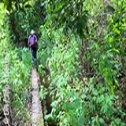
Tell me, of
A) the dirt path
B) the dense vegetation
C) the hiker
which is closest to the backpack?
the hiker

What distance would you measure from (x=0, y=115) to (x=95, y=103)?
3682mm

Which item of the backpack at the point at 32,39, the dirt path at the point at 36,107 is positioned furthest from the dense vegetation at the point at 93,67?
the backpack at the point at 32,39

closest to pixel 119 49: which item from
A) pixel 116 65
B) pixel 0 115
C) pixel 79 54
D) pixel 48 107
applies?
pixel 116 65

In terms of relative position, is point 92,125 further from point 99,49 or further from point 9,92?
point 9,92

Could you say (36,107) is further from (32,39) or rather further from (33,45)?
(32,39)

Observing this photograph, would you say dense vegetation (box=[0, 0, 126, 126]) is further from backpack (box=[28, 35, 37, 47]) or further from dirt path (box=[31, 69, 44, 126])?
backpack (box=[28, 35, 37, 47])

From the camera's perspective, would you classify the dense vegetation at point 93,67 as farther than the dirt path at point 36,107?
No

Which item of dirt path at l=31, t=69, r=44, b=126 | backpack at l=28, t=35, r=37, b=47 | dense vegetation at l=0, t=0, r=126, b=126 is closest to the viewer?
dense vegetation at l=0, t=0, r=126, b=126

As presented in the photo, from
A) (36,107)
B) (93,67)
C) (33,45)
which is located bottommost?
(36,107)

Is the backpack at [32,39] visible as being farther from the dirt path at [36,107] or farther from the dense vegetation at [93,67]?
the dense vegetation at [93,67]

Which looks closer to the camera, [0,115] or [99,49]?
[99,49]

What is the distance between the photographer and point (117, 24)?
3953 mm

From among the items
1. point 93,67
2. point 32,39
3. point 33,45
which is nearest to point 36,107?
point 93,67

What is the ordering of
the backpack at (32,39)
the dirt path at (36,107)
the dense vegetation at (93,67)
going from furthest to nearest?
the backpack at (32,39) → the dirt path at (36,107) → the dense vegetation at (93,67)
